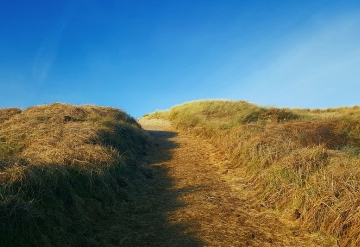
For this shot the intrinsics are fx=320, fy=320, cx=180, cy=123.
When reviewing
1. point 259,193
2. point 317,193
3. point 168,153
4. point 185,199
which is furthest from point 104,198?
point 168,153

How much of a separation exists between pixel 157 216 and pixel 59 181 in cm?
229

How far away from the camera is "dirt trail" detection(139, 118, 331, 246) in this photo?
6.11 meters

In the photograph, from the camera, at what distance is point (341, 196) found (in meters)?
6.52

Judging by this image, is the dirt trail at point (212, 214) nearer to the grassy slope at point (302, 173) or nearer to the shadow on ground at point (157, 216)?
the shadow on ground at point (157, 216)

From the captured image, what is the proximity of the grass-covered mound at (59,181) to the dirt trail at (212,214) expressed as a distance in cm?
120

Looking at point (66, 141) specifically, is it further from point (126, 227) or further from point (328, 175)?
point (328, 175)

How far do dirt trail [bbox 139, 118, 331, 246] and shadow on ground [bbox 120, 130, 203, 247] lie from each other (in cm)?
2

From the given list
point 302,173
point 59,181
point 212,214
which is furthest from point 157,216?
point 302,173

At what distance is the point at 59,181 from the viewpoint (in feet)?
22.5

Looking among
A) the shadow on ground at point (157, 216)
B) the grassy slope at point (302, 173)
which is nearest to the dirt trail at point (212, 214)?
the shadow on ground at point (157, 216)

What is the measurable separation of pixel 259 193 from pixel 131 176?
4041 millimetres

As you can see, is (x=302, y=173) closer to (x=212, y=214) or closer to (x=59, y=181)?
(x=212, y=214)

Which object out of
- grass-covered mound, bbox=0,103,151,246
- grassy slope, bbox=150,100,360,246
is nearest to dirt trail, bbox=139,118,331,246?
grassy slope, bbox=150,100,360,246

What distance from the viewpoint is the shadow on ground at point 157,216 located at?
20.0ft
